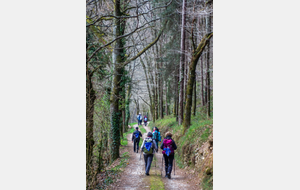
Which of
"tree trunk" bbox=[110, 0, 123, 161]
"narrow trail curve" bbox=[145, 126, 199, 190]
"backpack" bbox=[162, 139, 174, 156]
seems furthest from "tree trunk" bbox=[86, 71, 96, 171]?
"tree trunk" bbox=[110, 0, 123, 161]

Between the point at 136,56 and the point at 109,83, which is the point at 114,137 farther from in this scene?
the point at 136,56

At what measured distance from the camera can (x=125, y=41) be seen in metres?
8.27

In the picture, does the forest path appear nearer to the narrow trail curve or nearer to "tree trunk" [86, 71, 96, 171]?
the narrow trail curve

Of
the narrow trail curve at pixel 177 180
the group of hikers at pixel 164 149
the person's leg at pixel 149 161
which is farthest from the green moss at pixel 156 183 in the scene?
the group of hikers at pixel 164 149

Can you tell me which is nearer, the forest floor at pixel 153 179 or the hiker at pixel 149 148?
the forest floor at pixel 153 179

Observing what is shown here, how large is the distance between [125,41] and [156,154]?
14.8ft

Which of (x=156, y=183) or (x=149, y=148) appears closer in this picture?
(x=156, y=183)

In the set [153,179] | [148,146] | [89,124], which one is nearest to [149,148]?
[148,146]

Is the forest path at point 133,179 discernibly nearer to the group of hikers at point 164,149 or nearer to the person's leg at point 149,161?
the person's leg at point 149,161

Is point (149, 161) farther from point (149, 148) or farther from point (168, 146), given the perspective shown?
point (168, 146)
